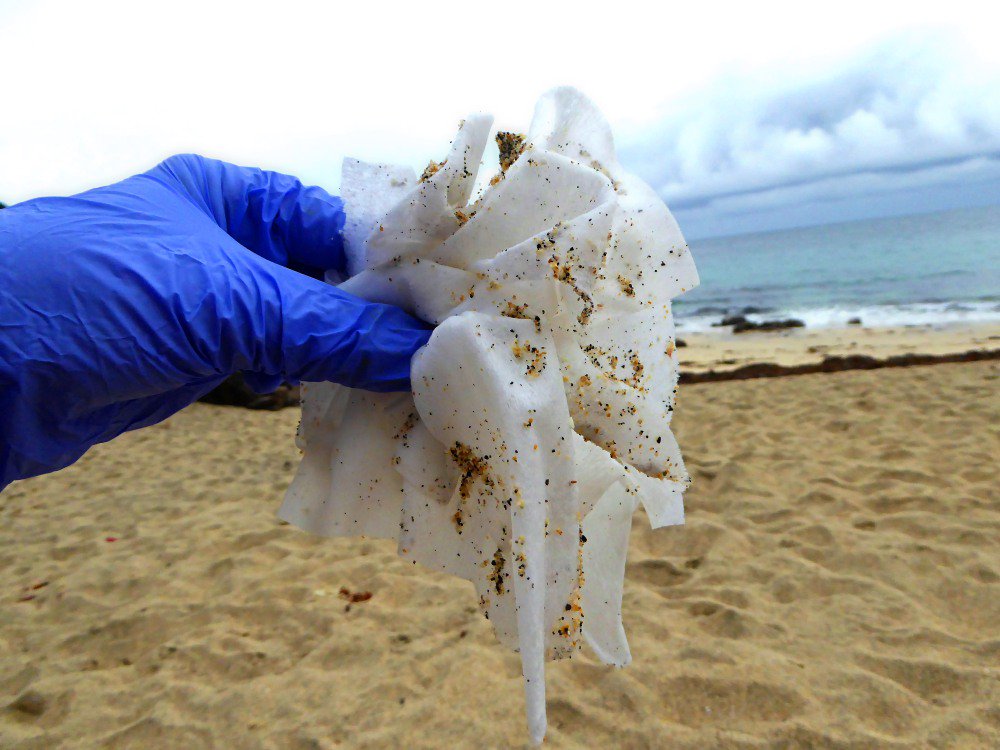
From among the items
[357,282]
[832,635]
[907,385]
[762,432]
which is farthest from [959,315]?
[357,282]

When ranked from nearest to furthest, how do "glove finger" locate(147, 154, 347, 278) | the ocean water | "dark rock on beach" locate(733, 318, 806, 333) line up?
"glove finger" locate(147, 154, 347, 278)
"dark rock on beach" locate(733, 318, 806, 333)
the ocean water

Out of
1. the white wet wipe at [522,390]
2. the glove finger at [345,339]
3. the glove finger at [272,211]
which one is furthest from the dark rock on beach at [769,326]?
the glove finger at [345,339]

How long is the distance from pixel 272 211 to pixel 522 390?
887 mm

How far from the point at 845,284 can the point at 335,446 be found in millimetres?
20713

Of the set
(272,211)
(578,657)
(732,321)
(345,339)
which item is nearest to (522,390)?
(345,339)

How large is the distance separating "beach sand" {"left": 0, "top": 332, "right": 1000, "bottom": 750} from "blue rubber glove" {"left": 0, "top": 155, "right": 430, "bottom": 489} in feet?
3.89

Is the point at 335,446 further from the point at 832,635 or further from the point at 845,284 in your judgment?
the point at 845,284

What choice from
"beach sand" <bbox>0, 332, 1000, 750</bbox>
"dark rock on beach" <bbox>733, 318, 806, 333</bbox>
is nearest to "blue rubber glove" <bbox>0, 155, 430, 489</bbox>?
"beach sand" <bbox>0, 332, 1000, 750</bbox>

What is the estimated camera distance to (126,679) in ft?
7.99

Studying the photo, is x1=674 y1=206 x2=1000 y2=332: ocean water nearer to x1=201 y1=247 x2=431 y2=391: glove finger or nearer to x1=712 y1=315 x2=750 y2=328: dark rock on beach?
x1=712 y1=315 x2=750 y2=328: dark rock on beach

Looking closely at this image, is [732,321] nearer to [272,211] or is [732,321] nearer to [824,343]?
[824,343]

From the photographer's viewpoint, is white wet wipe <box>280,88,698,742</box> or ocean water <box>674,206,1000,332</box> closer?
white wet wipe <box>280,88,698,742</box>

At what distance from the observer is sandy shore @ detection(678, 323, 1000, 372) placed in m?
8.52

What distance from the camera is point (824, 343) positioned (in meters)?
10.2
